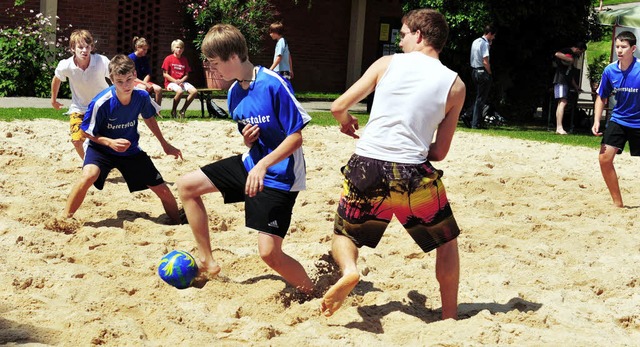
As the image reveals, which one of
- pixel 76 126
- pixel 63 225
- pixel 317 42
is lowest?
pixel 63 225

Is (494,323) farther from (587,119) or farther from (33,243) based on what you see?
(587,119)

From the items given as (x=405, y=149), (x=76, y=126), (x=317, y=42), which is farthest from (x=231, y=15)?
Result: (x=405, y=149)

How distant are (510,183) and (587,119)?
9.19m

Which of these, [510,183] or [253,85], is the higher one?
[253,85]

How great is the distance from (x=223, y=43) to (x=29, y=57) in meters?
15.1

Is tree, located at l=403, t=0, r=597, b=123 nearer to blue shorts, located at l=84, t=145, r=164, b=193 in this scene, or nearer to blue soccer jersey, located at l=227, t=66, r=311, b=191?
blue shorts, located at l=84, t=145, r=164, b=193

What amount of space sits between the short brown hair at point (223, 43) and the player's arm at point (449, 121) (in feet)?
4.23

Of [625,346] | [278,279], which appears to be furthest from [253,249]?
[625,346]

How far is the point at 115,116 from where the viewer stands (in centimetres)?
758

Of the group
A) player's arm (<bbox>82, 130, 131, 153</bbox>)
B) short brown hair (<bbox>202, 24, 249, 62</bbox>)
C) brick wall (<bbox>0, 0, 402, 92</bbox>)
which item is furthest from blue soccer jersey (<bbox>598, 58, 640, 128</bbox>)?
brick wall (<bbox>0, 0, 402, 92</bbox>)

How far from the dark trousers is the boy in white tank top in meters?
12.1

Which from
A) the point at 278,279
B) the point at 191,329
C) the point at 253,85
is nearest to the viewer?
the point at 191,329

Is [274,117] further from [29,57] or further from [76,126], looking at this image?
[29,57]

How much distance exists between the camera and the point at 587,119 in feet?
60.6
